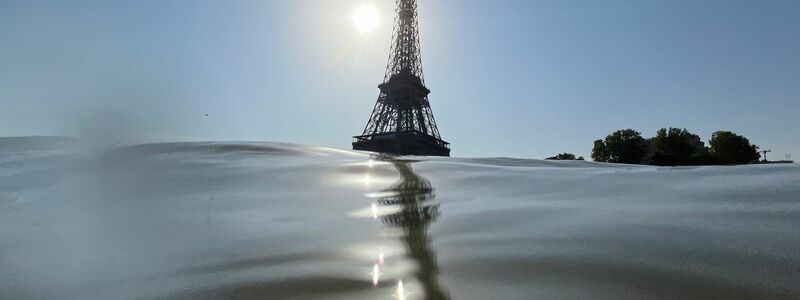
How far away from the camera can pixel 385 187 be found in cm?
292

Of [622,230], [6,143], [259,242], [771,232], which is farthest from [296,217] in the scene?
[6,143]

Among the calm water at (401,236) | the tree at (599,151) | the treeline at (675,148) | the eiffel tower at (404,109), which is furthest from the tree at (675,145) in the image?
the calm water at (401,236)

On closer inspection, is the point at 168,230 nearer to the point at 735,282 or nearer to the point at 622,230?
the point at 622,230

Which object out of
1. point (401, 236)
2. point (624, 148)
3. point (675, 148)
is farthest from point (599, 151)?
point (401, 236)

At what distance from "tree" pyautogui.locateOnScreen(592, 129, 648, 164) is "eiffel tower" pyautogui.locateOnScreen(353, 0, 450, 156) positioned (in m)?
16.8

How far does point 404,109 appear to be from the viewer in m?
48.2

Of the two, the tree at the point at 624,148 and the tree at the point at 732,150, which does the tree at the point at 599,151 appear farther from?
the tree at the point at 732,150

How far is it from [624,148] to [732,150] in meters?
9.29

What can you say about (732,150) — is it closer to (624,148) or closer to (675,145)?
(675,145)

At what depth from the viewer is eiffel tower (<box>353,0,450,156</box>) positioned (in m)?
45.1

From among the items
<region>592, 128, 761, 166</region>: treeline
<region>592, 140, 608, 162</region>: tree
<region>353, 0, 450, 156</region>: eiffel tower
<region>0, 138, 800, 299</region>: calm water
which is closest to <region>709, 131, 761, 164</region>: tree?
<region>592, 128, 761, 166</region>: treeline

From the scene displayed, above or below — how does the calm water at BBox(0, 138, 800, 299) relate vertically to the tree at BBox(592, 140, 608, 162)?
below

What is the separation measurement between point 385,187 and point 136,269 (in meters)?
1.67

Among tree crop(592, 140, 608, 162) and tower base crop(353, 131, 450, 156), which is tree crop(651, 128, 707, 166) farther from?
tower base crop(353, 131, 450, 156)
